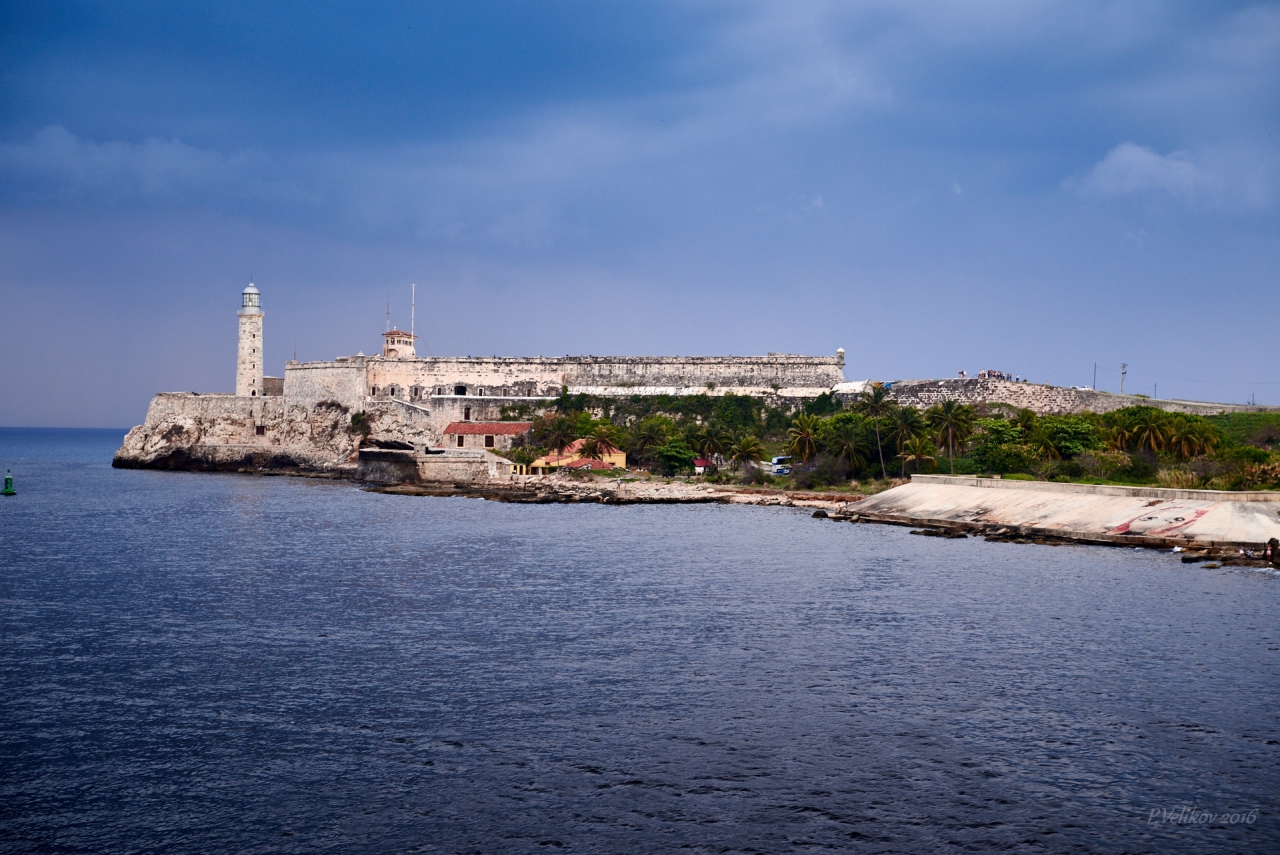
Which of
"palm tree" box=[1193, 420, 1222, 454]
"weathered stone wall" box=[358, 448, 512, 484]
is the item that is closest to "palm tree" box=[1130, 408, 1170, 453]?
"palm tree" box=[1193, 420, 1222, 454]

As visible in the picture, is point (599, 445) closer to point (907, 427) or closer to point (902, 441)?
point (902, 441)

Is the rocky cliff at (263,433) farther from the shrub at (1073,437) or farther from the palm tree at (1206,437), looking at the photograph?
the palm tree at (1206,437)

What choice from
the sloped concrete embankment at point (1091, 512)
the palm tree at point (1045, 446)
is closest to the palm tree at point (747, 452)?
the sloped concrete embankment at point (1091, 512)

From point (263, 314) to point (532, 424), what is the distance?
26.9 meters

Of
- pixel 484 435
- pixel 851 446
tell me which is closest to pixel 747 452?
pixel 851 446

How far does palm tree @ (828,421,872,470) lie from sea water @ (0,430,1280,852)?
1161 inches

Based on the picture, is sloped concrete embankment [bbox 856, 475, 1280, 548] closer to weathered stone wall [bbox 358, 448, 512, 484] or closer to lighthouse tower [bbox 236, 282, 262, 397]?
weathered stone wall [bbox 358, 448, 512, 484]

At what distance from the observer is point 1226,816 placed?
46.4 ft

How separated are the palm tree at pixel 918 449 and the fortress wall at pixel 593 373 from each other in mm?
29142

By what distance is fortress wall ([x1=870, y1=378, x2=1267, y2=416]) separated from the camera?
2749 inches

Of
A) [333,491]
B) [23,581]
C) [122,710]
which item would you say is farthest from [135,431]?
[122,710]

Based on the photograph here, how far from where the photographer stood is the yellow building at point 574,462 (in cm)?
7644

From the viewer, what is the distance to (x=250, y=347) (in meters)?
93.2

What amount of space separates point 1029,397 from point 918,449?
66.5 feet
